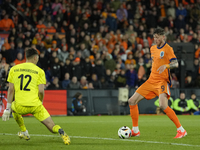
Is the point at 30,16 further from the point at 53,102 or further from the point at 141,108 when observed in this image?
the point at 141,108

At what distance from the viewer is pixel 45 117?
6.91 meters

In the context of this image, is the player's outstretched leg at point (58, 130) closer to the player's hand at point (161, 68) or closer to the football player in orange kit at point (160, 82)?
the football player in orange kit at point (160, 82)

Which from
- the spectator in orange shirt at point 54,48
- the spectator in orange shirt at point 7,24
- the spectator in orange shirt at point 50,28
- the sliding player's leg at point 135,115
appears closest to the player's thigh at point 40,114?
the sliding player's leg at point 135,115

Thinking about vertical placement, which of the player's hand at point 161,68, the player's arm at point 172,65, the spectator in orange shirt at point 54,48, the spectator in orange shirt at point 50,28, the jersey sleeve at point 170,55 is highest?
the spectator in orange shirt at point 50,28

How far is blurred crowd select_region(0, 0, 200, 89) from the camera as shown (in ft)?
59.6

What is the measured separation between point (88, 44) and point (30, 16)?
4.19 m

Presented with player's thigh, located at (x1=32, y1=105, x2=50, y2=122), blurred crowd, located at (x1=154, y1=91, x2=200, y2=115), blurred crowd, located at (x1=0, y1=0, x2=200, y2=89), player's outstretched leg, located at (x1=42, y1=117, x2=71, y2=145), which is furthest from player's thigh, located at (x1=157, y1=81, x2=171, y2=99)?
blurred crowd, located at (x1=0, y1=0, x2=200, y2=89)

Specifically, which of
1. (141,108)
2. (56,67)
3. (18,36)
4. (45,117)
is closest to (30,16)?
(18,36)

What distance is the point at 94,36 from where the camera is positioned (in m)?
21.4

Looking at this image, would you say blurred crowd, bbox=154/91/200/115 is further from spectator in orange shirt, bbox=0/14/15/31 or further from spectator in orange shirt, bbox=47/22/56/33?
spectator in orange shirt, bbox=0/14/15/31

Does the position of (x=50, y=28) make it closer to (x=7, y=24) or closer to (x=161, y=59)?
(x=7, y=24)

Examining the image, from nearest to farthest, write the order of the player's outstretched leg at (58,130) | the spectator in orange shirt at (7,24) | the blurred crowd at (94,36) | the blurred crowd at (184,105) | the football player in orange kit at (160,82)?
the player's outstretched leg at (58,130) → the football player in orange kit at (160,82) → the blurred crowd at (184,105) → the blurred crowd at (94,36) → the spectator in orange shirt at (7,24)

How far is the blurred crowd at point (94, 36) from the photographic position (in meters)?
18.2

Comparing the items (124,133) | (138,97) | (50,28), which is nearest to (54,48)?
(50,28)
